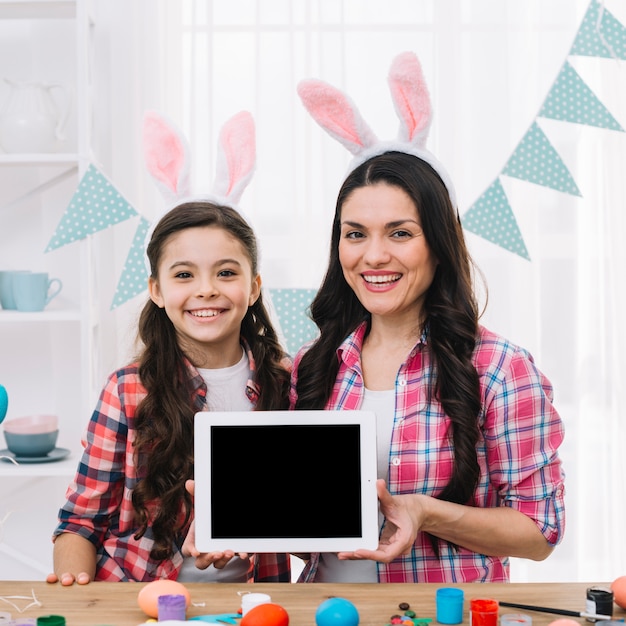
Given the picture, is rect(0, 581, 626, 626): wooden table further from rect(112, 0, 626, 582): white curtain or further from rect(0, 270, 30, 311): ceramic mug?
rect(112, 0, 626, 582): white curtain

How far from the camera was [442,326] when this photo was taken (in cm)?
151

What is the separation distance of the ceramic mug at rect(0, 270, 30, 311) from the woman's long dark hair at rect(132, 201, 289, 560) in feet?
2.92

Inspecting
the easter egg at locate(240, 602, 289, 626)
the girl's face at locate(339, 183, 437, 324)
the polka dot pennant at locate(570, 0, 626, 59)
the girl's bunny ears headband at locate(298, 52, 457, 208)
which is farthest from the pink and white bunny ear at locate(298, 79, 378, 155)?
the polka dot pennant at locate(570, 0, 626, 59)

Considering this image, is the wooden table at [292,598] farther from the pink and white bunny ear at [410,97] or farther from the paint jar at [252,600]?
the pink and white bunny ear at [410,97]

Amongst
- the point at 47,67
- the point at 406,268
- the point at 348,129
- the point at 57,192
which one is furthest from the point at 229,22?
the point at 406,268

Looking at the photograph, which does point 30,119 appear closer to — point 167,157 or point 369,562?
point 167,157

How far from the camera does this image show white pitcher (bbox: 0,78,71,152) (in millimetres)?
2383

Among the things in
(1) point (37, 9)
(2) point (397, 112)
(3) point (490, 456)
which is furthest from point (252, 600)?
(1) point (37, 9)

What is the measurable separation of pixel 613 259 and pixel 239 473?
1716mm

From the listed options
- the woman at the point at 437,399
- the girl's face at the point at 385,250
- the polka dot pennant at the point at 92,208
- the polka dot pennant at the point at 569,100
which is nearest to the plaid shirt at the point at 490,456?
the woman at the point at 437,399

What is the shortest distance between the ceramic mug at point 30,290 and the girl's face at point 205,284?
2.96 feet

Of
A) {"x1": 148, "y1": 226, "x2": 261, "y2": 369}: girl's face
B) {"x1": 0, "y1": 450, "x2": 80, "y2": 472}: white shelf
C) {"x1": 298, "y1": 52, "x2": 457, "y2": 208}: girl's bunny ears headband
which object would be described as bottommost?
{"x1": 0, "y1": 450, "x2": 80, "y2": 472}: white shelf

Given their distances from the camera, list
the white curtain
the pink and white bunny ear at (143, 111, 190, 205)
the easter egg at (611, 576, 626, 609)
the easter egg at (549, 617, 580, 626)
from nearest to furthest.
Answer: the easter egg at (549, 617, 580, 626)
the easter egg at (611, 576, 626, 609)
the pink and white bunny ear at (143, 111, 190, 205)
the white curtain

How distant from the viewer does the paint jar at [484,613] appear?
1.04 meters
